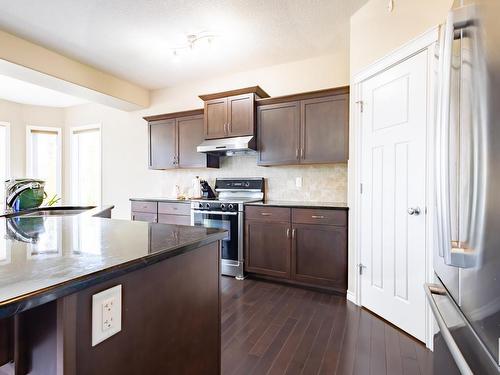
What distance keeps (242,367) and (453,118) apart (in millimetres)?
1712

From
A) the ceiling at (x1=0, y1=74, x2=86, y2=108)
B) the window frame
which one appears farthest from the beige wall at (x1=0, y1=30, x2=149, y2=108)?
the window frame

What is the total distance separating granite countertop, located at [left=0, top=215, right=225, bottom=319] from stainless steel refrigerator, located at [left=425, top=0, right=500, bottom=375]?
0.80 meters

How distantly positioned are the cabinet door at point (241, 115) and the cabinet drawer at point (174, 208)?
1152 mm

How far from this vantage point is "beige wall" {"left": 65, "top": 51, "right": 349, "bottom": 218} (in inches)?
134

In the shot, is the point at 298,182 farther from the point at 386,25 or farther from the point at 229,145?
the point at 386,25

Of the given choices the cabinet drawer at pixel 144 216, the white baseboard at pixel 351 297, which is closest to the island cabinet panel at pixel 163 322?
the white baseboard at pixel 351 297

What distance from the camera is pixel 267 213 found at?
3.07 meters

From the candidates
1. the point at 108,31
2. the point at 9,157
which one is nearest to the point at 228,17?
the point at 108,31

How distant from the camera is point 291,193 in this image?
3594 mm

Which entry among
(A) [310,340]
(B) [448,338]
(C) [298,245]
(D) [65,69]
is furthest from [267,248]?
(D) [65,69]

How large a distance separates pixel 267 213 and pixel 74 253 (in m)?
2.40

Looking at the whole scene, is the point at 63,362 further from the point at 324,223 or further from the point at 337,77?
the point at 337,77

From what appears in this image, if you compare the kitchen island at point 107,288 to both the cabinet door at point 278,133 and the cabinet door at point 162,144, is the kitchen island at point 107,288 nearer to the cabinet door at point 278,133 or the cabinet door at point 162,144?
the cabinet door at point 278,133

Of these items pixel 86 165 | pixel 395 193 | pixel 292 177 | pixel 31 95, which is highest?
pixel 31 95
